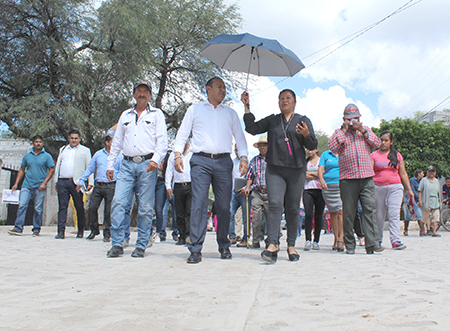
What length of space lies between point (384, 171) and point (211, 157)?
3.57 meters

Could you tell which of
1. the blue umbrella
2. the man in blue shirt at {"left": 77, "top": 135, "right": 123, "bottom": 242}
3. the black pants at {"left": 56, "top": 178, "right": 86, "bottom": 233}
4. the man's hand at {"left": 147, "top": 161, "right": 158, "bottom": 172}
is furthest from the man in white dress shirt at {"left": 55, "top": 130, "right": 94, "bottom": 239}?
the blue umbrella

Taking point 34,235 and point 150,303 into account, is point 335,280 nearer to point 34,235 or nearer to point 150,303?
point 150,303

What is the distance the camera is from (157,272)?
13.0 ft

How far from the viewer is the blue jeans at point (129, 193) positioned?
→ 213 inches

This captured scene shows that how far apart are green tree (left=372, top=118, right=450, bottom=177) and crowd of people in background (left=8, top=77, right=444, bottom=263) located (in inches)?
1280

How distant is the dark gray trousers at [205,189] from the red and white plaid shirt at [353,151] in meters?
1.95

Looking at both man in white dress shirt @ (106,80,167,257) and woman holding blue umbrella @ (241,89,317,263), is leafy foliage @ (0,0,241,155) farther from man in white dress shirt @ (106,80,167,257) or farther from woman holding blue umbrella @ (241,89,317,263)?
woman holding blue umbrella @ (241,89,317,263)

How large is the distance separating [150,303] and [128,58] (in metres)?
15.2

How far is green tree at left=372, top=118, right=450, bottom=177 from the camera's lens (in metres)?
37.5

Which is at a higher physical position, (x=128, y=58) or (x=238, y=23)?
(x=238, y=23)

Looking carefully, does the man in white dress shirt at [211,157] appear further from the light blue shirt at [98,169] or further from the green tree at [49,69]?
the green tree at [49,69]

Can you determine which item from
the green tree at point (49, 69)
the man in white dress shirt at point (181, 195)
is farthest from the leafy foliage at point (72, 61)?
the man in white dress shirt at point (181, 195)

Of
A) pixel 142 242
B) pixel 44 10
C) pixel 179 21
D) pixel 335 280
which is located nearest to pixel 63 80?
pixel 44 10

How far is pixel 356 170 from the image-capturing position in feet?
20.3
